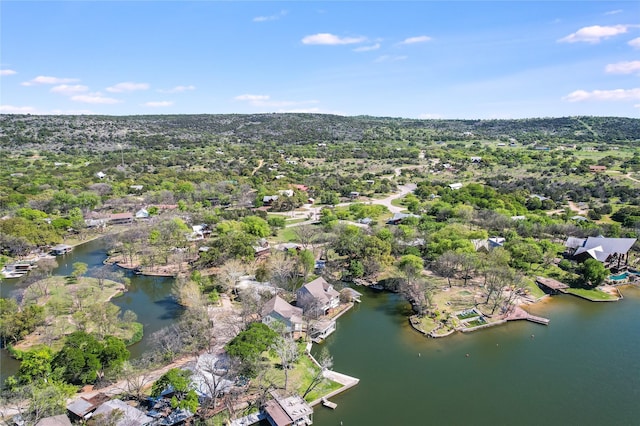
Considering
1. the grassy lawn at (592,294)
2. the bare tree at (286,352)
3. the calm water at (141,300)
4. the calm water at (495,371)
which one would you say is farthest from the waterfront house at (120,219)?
the grassy lawn at (592,294)

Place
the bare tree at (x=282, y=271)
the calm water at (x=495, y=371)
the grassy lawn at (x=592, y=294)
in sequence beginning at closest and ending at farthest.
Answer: the calm water at (x=495, y=371) < the bare tree at (x=282, y=271) < the grassy lawn at (x=592, y=294)

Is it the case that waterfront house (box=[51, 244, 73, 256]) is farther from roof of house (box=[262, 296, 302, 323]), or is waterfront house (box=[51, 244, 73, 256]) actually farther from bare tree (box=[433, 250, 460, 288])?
bare tree (box=[433, 250, 460, 288])

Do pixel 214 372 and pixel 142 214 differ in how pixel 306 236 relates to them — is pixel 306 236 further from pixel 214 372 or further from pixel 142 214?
pixel 142 214

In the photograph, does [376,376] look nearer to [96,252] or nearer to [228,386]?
[228,386]

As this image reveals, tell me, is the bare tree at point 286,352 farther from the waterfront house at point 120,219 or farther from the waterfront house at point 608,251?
the waterfront house at point 120,219

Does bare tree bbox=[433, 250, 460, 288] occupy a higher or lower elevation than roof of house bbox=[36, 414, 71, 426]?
higher

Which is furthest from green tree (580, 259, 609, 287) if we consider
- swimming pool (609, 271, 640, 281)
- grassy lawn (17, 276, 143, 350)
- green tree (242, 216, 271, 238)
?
grassy lawn (17, 276, 143, 350)

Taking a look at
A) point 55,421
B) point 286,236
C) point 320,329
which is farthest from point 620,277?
point 55,421

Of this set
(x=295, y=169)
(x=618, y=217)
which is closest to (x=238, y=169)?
(x=295, y=169)
